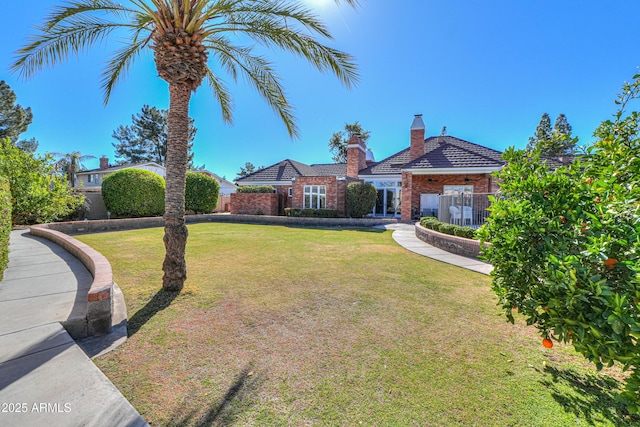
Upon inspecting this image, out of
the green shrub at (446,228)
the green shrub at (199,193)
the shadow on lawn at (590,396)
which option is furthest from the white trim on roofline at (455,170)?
the shadow on lawn at (590,396)

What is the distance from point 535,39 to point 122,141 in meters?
54.1

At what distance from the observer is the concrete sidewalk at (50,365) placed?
2107 millimetres

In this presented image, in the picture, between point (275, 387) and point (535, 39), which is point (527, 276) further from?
point (535, 39)

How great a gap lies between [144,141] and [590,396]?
5516 cm

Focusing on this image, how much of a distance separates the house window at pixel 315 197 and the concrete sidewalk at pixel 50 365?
663 inches

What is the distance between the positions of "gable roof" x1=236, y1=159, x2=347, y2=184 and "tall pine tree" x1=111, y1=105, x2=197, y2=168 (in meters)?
22.3

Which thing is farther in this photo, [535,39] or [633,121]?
[535,39]

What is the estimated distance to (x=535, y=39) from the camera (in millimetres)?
12273

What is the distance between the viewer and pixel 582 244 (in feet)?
7.22

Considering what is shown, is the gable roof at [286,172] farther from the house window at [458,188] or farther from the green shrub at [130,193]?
the green shrub at [130,193]

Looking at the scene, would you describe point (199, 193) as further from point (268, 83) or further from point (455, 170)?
point (455, 170)

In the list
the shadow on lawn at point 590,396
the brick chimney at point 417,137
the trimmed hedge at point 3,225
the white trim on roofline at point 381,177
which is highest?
the brick chimney at point 417,137

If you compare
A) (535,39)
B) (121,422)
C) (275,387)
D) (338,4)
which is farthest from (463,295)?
(535,39)

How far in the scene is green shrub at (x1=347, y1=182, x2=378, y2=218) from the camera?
1969 cm
